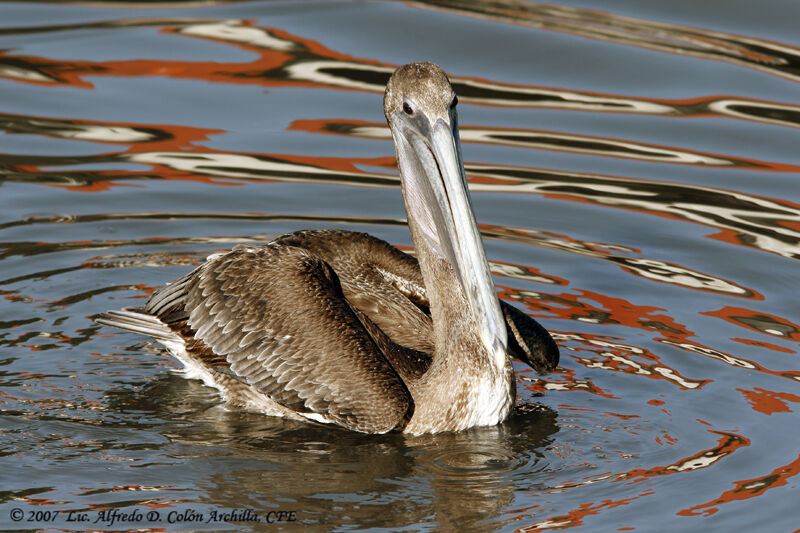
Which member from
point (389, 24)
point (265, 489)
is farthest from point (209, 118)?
point (265, 489)

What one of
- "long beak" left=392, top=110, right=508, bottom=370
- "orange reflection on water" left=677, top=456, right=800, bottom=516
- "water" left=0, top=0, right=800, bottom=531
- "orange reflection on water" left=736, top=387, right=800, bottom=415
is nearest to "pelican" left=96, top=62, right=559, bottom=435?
"long beak" left=392, top=110, right=508, bottom=370

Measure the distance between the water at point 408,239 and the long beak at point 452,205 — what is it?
23.9 inches

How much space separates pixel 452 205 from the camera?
6078mm

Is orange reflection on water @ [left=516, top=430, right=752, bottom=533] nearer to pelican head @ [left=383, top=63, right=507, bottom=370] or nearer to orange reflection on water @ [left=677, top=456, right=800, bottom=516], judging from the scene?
orange reflection on water @ [left=677, top=456, right=800, bottom=516]

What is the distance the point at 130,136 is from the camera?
415 inches

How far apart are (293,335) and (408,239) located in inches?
103

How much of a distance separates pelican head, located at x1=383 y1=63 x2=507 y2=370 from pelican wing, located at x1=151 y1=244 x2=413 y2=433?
0.54 m

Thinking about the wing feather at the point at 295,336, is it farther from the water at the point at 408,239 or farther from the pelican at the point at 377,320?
the water at the point at 408,239

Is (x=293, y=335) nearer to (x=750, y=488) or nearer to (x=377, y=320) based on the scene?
(x=377, y=320)

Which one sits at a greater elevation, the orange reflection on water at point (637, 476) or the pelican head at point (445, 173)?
the pelican head at point (445, 173)

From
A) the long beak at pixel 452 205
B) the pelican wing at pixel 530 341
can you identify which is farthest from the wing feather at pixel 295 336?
the pelican wing at pixel 530 341

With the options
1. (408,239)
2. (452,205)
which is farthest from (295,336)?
(408,239)

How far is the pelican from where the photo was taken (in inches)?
241

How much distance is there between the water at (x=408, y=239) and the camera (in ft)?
18.8
